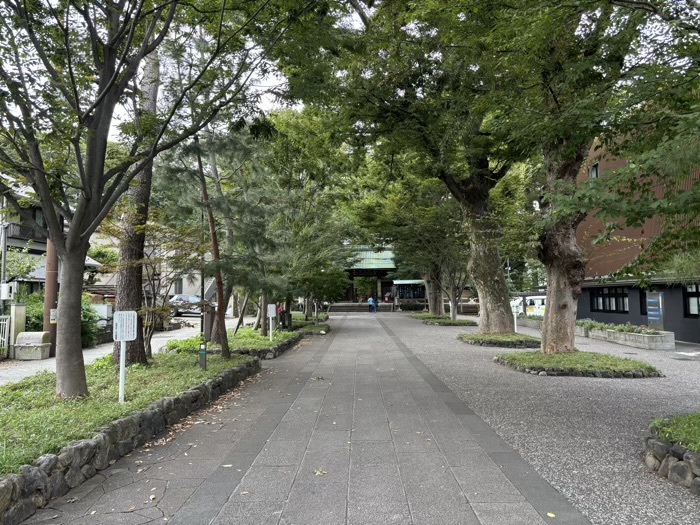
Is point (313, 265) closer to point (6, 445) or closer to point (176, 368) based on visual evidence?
point (176, 368)

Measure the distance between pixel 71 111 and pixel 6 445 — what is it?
3.82m

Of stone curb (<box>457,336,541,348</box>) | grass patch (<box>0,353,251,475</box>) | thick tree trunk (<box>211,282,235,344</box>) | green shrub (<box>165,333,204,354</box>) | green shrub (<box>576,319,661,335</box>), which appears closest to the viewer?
grass patch (<box>0,353,251,475</box>)

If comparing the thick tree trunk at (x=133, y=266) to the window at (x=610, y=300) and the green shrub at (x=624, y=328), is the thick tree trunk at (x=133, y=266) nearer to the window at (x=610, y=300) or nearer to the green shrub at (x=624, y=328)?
the green shrub at (x=624, y=328)

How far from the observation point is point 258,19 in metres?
6.66

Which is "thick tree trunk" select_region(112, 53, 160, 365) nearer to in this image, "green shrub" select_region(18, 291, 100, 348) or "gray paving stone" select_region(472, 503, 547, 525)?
"green shrub" select_region(18, 291, 100, 348)

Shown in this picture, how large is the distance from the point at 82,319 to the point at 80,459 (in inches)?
477

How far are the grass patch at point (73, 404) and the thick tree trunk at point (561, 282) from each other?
7.90 meters

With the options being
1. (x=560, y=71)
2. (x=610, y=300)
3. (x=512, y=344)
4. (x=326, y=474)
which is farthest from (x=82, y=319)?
(x=610, y=300)

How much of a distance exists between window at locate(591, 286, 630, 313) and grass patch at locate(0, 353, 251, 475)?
64.3ft

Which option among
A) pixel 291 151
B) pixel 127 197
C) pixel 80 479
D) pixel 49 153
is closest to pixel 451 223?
pixel 291 151

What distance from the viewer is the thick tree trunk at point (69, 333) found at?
5.72 meters

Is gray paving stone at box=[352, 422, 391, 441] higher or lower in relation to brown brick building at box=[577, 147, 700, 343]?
lower

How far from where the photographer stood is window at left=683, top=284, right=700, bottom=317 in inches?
632

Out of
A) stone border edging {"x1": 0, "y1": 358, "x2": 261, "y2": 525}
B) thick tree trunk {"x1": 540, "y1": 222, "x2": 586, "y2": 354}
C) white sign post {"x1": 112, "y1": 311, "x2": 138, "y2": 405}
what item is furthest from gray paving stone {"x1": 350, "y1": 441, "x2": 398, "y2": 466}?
thick tree trunk {"x1": 540, "y1": 222, "x2": 586, "y2": 354}
